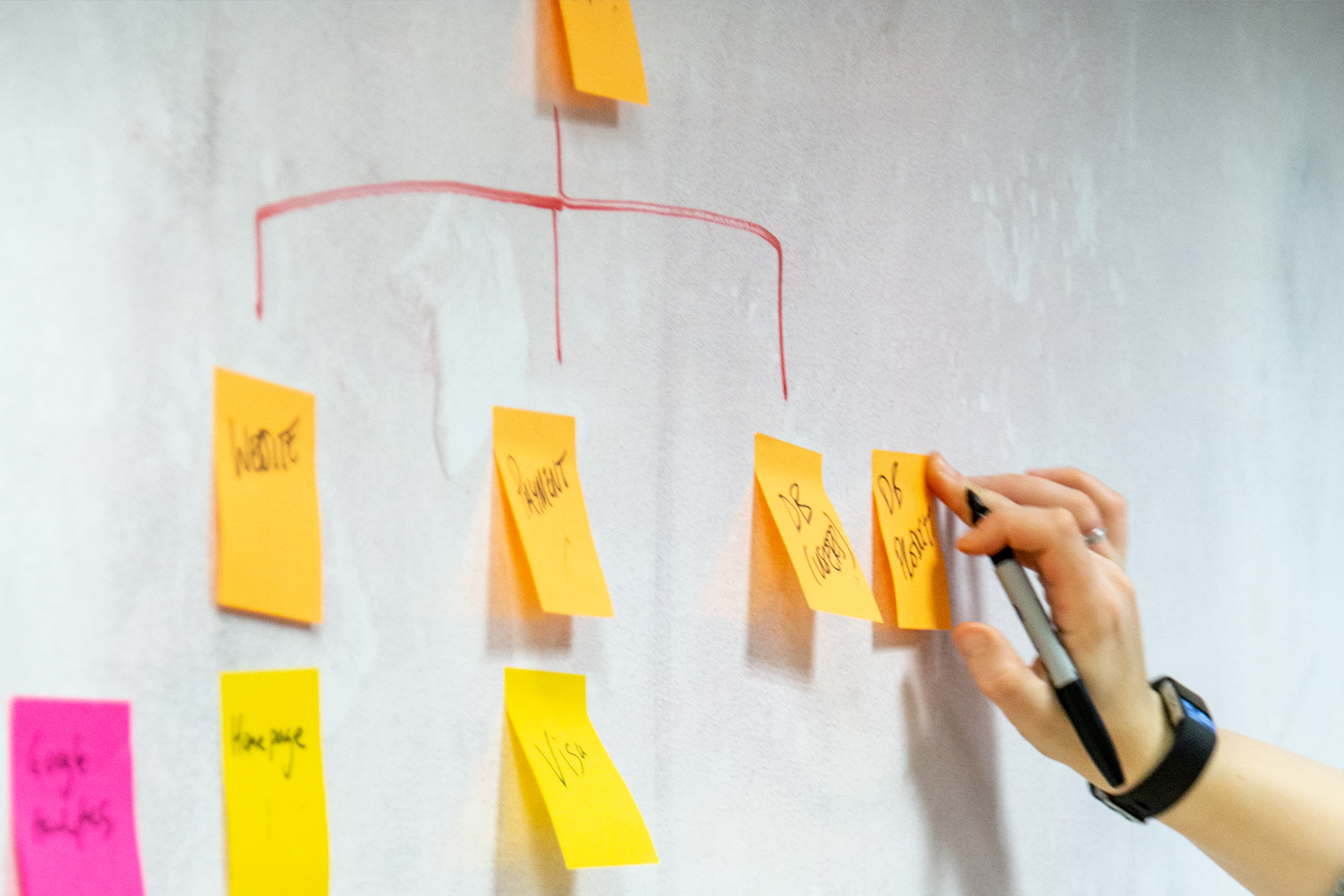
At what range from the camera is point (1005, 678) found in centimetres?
62

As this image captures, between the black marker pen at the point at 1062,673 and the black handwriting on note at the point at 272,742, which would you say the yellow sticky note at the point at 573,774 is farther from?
the black marker pen at the point at 1062,673

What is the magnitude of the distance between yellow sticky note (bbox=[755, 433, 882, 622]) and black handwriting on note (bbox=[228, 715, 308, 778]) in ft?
0.85

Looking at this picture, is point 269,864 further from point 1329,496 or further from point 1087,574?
point 1329,496

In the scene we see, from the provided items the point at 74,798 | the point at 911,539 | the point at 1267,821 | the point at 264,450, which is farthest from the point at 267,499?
the point at 1267,821

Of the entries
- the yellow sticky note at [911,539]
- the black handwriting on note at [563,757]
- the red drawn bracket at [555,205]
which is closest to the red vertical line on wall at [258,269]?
the red drawn bracket at [555,205]

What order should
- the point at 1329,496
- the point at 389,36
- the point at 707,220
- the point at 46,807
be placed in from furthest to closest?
the point at 1329,496
the point at 707,220
the point at 389,36
the point at 46,807

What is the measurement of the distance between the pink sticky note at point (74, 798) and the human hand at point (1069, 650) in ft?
1.43

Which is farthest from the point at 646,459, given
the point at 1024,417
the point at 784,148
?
the point at 1024,417

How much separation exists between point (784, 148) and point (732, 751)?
33 cm

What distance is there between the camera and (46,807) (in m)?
0.36

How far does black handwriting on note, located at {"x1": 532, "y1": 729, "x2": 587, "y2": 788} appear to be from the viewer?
479 mm

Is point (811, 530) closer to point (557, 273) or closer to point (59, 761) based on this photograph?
point (557, 273)

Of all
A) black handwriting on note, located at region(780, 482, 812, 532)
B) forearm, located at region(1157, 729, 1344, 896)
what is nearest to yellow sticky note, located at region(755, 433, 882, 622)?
black handwriting on note, located at region(780, 482, 812, 532)

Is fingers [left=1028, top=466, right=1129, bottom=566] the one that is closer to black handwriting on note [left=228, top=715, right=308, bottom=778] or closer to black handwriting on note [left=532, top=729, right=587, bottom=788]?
black handwriting on note [left=532, top=729, right=587, bottom=788]
